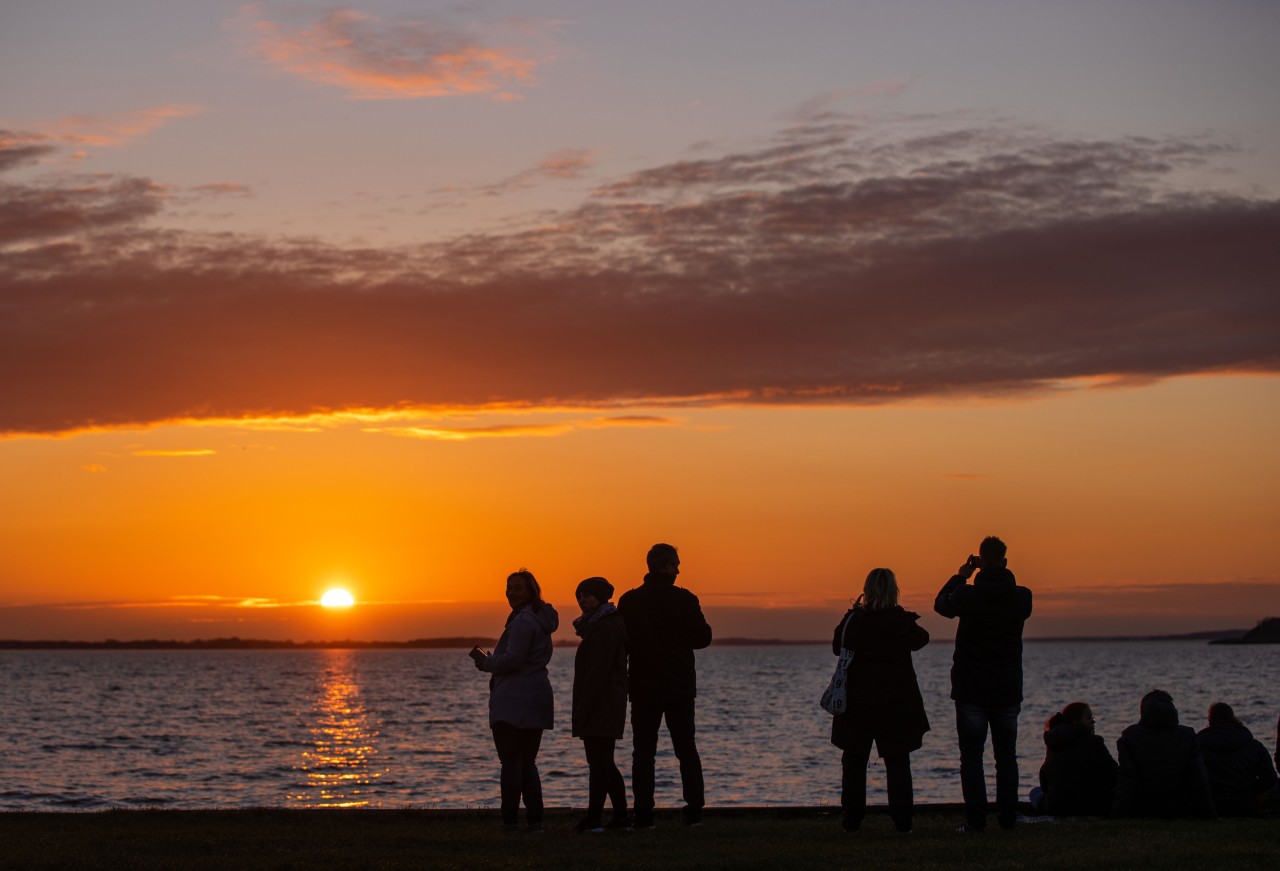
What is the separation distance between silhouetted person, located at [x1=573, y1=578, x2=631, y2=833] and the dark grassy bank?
52cm

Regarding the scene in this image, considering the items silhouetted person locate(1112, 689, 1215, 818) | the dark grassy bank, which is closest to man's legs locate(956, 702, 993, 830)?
the dark grassy bank

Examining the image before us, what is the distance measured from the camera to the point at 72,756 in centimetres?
4228

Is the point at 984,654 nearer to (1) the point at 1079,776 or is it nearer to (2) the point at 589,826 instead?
(1) the point at 1079,776

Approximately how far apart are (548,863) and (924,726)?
3.61 metres

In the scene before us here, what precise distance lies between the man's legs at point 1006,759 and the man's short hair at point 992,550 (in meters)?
1.19

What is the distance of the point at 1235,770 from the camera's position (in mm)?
13148

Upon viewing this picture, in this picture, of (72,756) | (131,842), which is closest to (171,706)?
(72,756)

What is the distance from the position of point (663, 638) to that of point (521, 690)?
129 cm

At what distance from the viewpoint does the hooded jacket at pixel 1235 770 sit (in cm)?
1309

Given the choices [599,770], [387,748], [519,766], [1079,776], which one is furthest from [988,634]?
[387,748]

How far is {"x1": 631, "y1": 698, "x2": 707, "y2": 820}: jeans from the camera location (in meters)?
12.3

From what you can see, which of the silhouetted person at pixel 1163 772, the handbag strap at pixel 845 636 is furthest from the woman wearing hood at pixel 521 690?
the silhouetted person at pixel 1163 772

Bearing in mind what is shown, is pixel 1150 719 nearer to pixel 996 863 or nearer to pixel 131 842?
pixel 996 863

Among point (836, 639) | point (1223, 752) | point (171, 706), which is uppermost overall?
point (836, 639)
